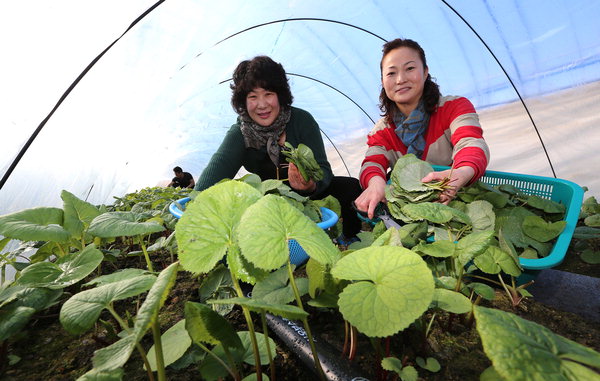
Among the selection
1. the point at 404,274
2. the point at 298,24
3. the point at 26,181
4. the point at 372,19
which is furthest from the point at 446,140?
the point at 26,181

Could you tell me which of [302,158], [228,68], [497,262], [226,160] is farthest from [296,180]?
[228,68]

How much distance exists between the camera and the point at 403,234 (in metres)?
0.63

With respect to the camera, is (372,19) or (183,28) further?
(372,19)

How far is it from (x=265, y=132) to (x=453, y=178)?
0.97 metres

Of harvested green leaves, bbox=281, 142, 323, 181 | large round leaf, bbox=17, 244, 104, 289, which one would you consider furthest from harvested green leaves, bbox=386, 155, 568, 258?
large round leaf, bbox=17, 244, 104, 289

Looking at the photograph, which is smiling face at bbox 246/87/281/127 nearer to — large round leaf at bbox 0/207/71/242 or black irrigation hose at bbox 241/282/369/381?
large round leaf at bbox 0/207/71/242

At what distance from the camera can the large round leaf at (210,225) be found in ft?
1.08

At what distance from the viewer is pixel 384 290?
31 centimetres

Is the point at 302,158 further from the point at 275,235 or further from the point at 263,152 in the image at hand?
the point at 263,152

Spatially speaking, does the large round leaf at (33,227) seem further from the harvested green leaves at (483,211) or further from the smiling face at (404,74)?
the smiling face at (404,74)

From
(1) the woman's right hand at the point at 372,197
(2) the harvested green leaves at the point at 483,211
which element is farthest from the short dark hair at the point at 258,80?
(2) the harvested green leaves at the point at 483,211

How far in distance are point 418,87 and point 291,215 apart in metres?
1.14

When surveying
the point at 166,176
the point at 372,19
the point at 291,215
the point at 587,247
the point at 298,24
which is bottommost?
the point at 587,247

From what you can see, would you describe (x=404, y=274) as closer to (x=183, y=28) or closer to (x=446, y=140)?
(x=446, y=140)
